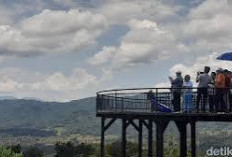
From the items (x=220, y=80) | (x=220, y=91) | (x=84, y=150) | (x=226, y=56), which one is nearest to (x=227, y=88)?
(x=220, y=91)

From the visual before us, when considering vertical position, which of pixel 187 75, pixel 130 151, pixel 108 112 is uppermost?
pixel 187 75

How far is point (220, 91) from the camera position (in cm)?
2098

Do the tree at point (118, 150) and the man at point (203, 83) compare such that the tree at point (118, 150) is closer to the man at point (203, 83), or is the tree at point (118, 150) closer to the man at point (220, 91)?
the man at point (203, 83)

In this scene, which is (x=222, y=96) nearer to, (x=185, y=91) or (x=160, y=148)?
(x=185, y=91)

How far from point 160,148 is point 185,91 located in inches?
123

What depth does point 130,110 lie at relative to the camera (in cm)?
2656

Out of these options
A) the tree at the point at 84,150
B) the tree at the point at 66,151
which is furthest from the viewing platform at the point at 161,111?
the tree at the point at 66,151

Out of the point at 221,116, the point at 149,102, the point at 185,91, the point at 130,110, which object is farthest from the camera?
the point at 130,110

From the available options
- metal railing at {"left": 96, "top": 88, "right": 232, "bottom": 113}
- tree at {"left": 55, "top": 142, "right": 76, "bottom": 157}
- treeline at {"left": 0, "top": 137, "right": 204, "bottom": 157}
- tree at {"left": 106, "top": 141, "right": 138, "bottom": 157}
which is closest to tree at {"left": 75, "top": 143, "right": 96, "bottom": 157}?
treeline at {"left": 0, "top": 137, "right": 204, "bottom": 157}

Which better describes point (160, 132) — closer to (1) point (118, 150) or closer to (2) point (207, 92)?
(2) point (207, 92)

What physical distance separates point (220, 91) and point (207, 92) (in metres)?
0.69

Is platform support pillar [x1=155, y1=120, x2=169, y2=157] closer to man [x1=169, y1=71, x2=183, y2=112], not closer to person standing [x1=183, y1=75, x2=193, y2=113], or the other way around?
man [x1=169, y1=71, x2=183, y2=112]

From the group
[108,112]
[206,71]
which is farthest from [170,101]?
[108,112]

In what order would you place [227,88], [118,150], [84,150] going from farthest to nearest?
[84,150] → [118,150] → [227,88]
